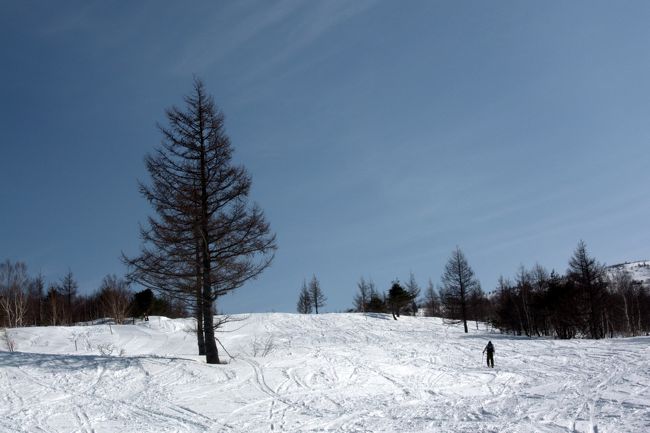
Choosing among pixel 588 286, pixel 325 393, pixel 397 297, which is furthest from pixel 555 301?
pixel 325 393

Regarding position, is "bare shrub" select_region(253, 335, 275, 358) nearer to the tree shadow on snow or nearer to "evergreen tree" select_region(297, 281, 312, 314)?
the tree shadow on snow

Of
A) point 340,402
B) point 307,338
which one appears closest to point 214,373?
point 340,402

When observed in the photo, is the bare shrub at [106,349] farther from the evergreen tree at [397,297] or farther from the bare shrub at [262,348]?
the evergreen tree at [397,297]

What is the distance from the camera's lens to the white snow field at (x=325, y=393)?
10.2 m

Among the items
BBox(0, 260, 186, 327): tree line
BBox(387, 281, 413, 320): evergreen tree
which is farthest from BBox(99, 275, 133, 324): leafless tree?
BBox(387, 281, 413, 320): evergreen tree

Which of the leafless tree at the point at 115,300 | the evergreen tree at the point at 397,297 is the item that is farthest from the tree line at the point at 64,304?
the evergreen tree at the point at 397,297

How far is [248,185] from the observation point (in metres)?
18.4

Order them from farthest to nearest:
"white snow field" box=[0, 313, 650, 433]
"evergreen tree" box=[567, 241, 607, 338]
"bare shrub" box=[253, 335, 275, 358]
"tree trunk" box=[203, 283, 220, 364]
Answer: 1. "evergreen tree" box=[567, 241, 607, 338]
2. "bare shrub" box=[253, 335, 275, 358]
3. "tree trunk" box=[203, 283, 220, 364]
4. "white snow field" box=[0, 313, 650, 433]

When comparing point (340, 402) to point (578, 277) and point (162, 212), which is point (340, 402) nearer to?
point (162, 212)

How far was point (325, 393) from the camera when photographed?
14422mm

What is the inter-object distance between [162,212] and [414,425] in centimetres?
1189

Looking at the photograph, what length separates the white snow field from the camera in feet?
33.6

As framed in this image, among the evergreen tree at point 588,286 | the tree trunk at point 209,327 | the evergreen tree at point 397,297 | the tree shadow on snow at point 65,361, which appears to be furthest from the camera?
the evergreen tree at point 397,297

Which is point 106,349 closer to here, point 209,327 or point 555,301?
point 209,327
